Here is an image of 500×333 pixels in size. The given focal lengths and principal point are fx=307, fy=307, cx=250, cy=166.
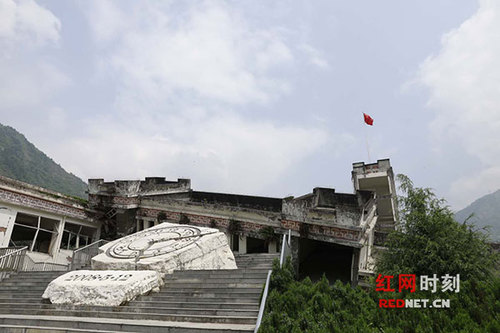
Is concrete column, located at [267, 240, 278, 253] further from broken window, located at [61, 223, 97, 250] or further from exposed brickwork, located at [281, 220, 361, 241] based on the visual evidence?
broken window, located at [61, 223, 97, 250]

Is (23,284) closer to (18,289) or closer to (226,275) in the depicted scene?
(18,289)

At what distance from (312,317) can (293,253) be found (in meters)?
7.82

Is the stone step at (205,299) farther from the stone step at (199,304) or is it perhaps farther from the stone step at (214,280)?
the stone step at (214,280)

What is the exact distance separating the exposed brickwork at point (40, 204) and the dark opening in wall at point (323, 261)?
505 inches

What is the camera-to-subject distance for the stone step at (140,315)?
→ 5691mm

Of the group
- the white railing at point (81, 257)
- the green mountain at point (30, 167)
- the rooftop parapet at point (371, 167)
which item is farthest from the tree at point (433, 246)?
the green mountain at point (30, 167)

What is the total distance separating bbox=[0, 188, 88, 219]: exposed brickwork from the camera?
14812 millimetres

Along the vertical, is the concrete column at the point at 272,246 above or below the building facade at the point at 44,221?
below

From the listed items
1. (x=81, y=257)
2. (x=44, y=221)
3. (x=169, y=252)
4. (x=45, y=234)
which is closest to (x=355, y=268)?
(x=169, y=252)

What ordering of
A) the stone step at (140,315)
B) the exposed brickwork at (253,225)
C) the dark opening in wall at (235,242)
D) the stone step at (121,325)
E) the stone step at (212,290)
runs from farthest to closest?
the dark opening in wall at (235,242)
the exposed brickwork at (253,225)
the stone step at (212,290)
the stone step at (140,315)
the stone step at (121,325)

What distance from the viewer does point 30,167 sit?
167 feet

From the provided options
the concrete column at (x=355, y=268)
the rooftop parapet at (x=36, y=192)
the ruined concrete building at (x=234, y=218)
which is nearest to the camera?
the concrete column at (x=355, y=268)

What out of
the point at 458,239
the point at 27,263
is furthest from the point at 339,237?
the point at 27,263

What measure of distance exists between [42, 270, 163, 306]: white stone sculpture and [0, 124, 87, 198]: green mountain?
43.1 metres
